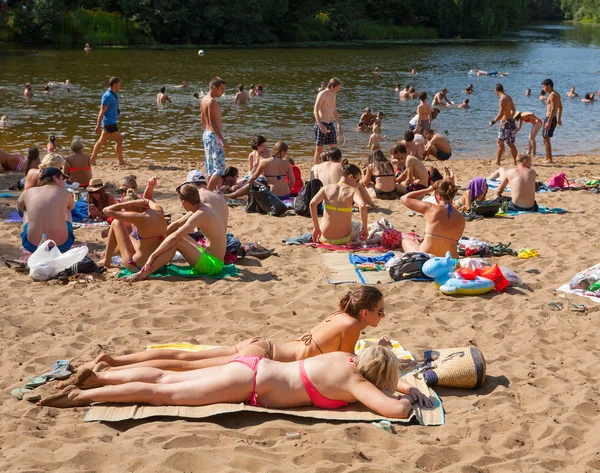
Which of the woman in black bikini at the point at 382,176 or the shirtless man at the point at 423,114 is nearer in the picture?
the woman in black bikini at the point at 382,176

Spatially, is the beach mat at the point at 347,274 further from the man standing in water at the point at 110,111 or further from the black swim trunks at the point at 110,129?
the black swim trunks at the point at 110,129

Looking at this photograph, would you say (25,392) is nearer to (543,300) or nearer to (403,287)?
(403,287)

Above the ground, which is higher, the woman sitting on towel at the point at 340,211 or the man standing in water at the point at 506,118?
the man standing in water at the point at 506,118

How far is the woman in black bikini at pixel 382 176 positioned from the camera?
35.6ft

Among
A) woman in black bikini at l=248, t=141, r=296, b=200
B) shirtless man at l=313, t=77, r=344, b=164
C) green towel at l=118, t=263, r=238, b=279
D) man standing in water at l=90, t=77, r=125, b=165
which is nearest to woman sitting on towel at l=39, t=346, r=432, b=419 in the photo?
green towel at l=118, t=263, r=238, b=279

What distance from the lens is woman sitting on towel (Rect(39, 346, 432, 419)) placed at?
439cm

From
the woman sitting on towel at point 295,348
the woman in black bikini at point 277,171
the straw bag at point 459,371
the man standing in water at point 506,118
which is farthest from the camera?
the man standing in water at point 506,118

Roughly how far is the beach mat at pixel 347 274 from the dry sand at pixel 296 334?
12cm

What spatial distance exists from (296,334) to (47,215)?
3088mm

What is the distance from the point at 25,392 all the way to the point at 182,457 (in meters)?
1.38

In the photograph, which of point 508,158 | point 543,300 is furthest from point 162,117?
point 543,300

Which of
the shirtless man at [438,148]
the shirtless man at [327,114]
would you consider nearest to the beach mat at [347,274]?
the shirtless man at [327,114]

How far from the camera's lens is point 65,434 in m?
4.11

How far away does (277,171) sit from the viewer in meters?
10.4
